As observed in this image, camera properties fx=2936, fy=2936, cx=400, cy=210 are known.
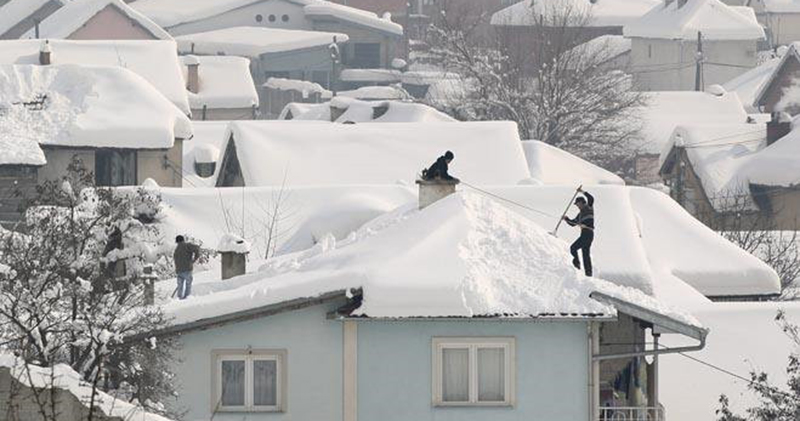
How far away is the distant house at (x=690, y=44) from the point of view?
108m

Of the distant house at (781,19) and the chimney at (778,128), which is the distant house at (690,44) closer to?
Answer: the distant house at (781,19)

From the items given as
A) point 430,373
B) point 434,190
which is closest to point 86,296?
point 430,373

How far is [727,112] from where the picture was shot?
280 ft

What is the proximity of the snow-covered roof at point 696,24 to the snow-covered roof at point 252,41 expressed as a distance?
1157cm

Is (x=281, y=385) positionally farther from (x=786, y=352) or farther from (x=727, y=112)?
(x=727, y=112)

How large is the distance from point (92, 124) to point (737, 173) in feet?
51.4

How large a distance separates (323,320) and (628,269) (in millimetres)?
7216

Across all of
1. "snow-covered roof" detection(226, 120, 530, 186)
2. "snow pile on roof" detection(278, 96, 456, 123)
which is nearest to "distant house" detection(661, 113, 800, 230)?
"snow pile on roof" detection(278, 96, 456, 123)

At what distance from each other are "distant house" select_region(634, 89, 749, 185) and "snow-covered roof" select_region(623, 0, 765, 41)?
60.4 ft

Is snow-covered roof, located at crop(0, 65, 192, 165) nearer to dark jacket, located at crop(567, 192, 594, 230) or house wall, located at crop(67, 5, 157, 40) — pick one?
dark jacket, located at crop(567, 192, 594, 230)

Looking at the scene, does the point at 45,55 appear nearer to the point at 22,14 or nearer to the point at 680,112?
the point at 680,112

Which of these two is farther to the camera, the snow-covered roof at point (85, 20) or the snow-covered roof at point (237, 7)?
the snow-covered roof at point (237, 7)

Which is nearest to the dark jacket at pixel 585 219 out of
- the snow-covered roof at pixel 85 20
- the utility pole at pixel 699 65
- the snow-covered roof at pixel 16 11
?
the snow-covered roof at pixel 85 20

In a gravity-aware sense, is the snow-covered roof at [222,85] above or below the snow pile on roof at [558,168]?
below
